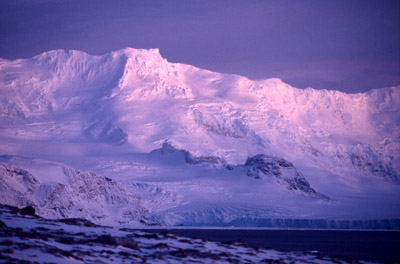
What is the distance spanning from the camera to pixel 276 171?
187m

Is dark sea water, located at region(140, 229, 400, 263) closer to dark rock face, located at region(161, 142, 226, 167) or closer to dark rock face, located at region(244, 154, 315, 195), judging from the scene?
dark rock face, located at region(244, 154, 315, 195)

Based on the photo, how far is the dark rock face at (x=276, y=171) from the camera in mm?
181875

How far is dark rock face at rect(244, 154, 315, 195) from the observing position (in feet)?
597

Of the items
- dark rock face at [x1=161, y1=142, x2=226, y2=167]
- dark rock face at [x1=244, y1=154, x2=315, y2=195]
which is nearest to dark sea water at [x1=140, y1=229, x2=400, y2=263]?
dark rock face at [x1=244, y1=154, x2=315, y2=195]

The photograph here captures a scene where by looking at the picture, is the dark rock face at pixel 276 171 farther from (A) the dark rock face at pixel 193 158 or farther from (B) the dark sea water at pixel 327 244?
(B) the dark sea water at pixel 327 244

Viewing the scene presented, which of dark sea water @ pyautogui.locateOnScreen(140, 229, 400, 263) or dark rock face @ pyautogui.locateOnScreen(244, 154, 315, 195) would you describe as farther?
dark rock face @ pyautogui.locateOnScreen(244, 154, 315, 195)

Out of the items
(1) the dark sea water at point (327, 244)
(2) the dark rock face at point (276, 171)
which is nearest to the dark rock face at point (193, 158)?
(2) the dark rock face at point (276, 171)

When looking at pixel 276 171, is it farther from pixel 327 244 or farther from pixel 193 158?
pixel 327 244

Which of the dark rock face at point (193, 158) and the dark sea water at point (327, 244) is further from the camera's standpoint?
the dark rock face at point (193, 158)

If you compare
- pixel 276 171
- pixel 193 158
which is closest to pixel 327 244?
pixel 276 171

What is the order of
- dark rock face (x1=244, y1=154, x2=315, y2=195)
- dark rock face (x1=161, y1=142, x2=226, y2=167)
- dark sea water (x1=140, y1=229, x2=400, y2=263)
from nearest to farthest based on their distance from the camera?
1. dark sea water (x1=140, y1=229, x2=400, y2=263)
2. dark rock face (x1=244, y1=154, x2=315, y2=195)
3. dark rock face (x1=161, y1=142, x2=226, y2=167)

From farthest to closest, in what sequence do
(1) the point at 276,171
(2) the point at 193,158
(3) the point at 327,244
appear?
(2) the point at 193,158 → (1) the point at 276,171 → (3) the point at 327,244

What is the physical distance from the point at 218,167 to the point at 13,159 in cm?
6662

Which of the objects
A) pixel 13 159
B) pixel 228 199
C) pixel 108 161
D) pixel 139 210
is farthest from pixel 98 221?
pixel 108 161
